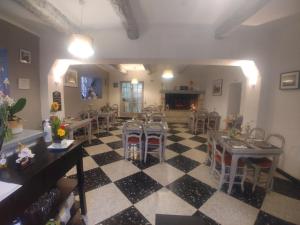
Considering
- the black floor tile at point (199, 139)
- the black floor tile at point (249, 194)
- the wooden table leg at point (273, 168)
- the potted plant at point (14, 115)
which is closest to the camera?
the potted plant at point (14, 115)

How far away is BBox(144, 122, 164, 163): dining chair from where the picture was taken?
9.53 feet

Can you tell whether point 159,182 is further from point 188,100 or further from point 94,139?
point 188,100

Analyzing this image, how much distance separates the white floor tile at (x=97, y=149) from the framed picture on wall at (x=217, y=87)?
456 cm

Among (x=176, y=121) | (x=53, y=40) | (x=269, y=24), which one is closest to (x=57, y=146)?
(x=53, y=40)

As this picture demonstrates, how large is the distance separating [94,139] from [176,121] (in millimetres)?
4122

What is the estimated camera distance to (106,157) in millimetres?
3107

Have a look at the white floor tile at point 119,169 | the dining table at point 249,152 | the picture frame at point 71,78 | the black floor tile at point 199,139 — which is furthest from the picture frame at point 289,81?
the picture frame at point 71,78

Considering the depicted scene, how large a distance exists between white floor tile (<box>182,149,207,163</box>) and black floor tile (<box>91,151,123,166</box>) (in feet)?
4.93

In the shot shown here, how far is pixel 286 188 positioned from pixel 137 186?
2268mm

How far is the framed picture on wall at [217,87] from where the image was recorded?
5645 millimetres

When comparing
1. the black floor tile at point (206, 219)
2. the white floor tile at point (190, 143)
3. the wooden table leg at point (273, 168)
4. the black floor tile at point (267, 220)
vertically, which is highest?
the wooden table leg at point (273, 168)

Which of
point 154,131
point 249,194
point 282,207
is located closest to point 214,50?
point 154,131

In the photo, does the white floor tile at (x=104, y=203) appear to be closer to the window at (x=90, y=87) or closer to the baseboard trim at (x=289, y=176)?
the baseboard trim at (x=289, y=176)

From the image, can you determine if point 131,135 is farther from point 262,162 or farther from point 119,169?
point 262,162
